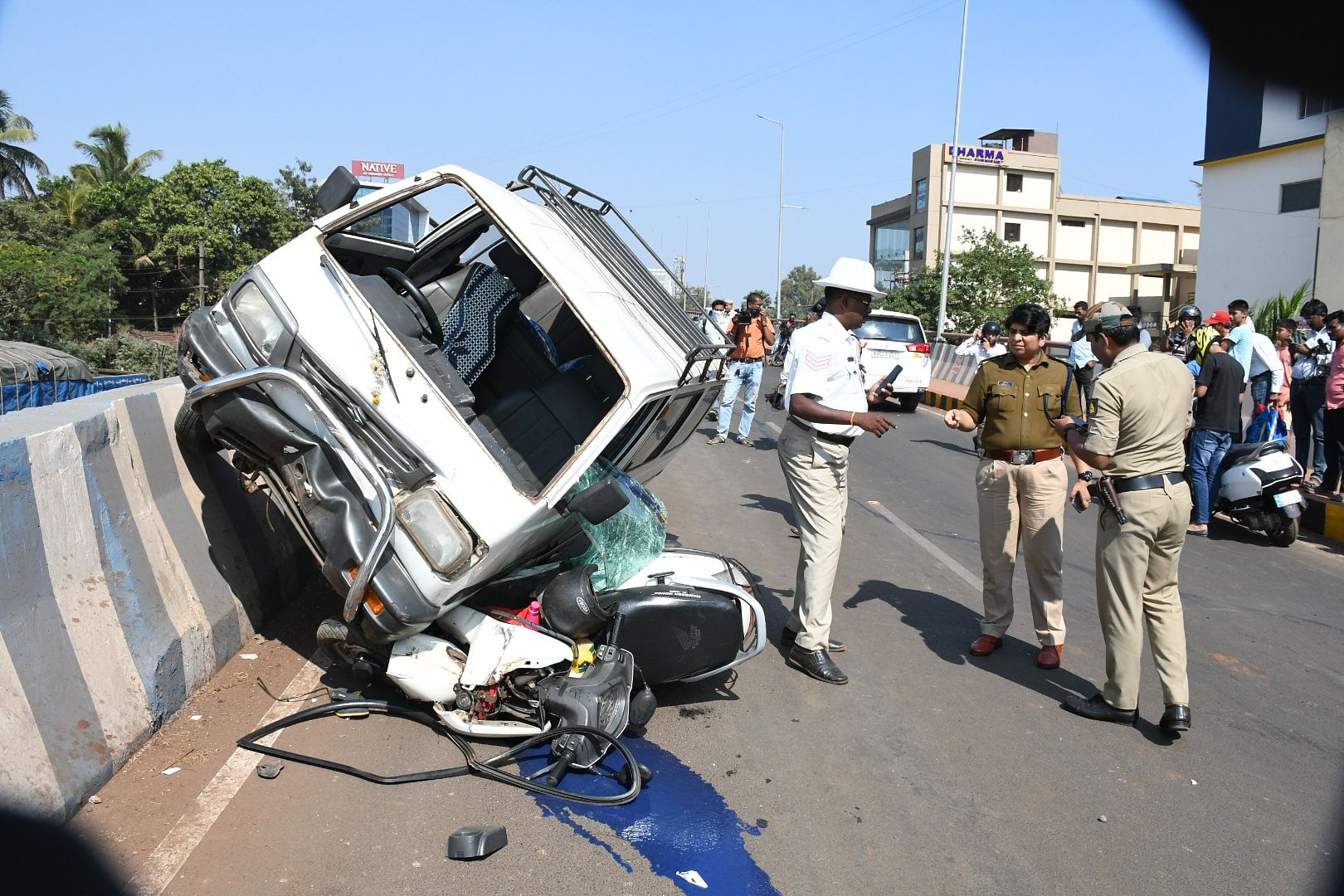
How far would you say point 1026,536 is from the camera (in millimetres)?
5707

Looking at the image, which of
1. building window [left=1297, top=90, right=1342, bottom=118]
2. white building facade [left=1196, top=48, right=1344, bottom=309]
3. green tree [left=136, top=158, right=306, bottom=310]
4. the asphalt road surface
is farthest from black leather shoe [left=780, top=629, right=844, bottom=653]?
green tree [left=136, top=158, right=306, bottom=310]

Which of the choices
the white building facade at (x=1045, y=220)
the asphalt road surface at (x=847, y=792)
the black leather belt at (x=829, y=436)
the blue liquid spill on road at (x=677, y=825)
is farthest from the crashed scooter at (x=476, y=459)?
the white building facade at (x=1045, y=220)

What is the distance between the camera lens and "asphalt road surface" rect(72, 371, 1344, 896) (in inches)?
134

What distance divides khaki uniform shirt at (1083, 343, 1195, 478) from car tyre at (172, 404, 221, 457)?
4.40m

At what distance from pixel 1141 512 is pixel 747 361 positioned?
29.2 feet

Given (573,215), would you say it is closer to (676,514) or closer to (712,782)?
(712,782)

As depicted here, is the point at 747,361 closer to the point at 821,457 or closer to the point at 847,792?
the point at 821,457

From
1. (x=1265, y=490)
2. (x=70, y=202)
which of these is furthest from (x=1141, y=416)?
(x=70, y=202)

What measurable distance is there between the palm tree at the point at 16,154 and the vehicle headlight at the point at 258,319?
55.0 meters

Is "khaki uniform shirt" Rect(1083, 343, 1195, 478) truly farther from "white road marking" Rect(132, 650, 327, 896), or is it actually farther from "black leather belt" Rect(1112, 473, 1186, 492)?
"white road marking" Rect(132, 650, 327, 896)

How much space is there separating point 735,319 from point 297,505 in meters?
9.47

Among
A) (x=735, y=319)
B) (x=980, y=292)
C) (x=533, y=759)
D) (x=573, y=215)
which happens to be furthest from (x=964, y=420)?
(x=980, y=292)

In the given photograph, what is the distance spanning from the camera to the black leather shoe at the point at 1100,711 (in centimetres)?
493

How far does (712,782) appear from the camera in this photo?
161 inches
